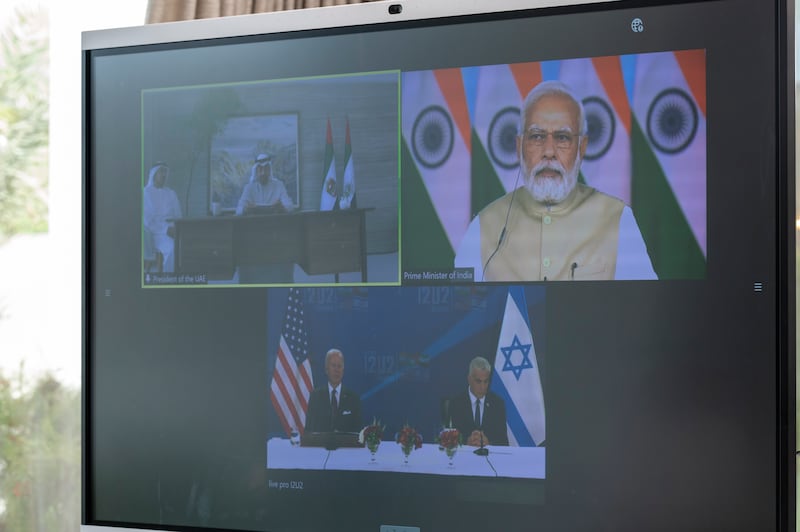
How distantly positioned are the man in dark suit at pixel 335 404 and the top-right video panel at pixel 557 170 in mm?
224

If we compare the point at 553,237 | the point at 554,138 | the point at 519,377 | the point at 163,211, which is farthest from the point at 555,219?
the point at 163,211

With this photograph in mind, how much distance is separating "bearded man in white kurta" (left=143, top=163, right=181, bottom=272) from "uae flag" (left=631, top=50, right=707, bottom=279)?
2.98 ft

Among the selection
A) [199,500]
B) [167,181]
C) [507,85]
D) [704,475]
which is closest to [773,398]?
[704,475]

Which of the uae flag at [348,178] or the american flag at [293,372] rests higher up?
the uae flag at [348,178]

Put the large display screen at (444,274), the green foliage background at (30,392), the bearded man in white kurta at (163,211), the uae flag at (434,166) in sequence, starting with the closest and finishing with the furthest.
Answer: the large display screen at (444,274) < the uae flag at (434,166) < the bearded man in white kurta at (163,211) < the green foliage background at (30,392)

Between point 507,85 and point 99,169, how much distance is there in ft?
2.84

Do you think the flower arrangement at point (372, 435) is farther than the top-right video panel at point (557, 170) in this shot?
Yes

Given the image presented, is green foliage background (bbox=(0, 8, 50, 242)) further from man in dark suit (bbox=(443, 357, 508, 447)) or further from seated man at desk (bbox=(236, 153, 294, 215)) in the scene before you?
man in dark suit (bbox=(443, 357, 508, 447))

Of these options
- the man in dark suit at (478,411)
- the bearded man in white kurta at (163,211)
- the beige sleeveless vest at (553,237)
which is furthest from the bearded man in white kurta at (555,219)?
the bearded man in white kurta at (163,211)

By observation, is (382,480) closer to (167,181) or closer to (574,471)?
(574,471)

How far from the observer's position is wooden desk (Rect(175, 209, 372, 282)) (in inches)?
58.7

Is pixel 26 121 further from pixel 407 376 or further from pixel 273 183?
pixel 407 376

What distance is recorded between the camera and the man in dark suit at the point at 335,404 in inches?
58.4

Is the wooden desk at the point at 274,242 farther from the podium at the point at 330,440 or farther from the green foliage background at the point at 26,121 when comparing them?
the green foliage background at the point at 26,121
